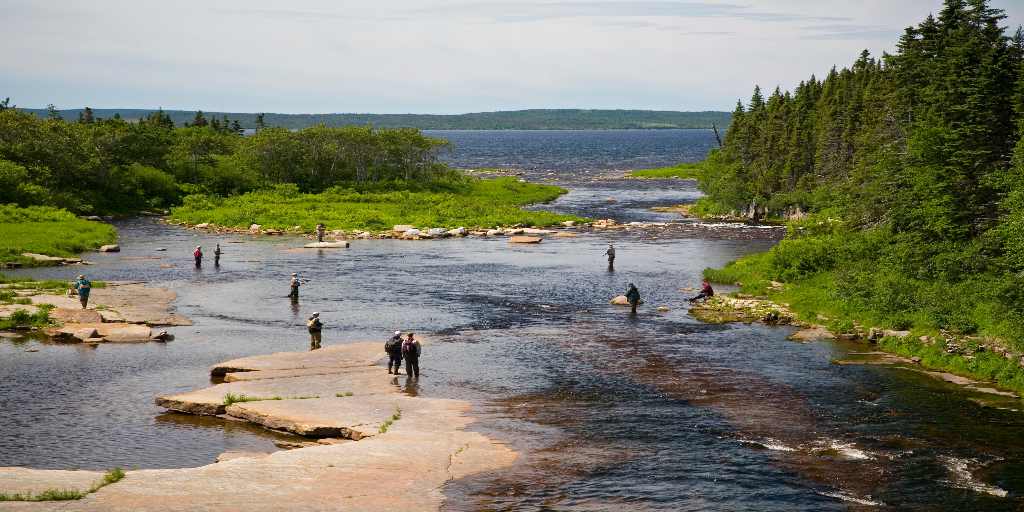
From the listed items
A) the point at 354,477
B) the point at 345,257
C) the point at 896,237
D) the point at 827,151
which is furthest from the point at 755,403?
the point at 827,151

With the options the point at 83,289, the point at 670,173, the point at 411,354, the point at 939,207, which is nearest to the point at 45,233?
the point at 83,289

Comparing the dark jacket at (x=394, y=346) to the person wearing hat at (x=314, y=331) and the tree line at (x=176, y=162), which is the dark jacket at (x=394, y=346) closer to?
the person wearing hat at (x=314, y=331)

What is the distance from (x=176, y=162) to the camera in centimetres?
10588

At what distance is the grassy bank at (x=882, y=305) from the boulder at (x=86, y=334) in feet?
110

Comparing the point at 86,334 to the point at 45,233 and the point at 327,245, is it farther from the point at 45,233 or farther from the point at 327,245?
the point at 45,233

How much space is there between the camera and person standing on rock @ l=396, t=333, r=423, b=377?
29.8 metres

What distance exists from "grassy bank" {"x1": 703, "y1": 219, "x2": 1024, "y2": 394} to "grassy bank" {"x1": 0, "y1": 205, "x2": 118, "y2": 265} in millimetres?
48424

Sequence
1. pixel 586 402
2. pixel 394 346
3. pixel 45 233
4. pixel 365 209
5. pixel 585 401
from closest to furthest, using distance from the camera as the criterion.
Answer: pixel 586 402 < pixel 585 401 < pixel 394 346 < pixel 45 233 < pixel 365 209

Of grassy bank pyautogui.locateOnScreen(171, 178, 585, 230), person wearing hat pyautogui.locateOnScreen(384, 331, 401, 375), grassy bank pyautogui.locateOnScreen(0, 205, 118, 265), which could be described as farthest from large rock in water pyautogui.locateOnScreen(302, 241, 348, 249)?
person wearing hat pyautogui.locateOnScreen(384, 331, 401, 375)

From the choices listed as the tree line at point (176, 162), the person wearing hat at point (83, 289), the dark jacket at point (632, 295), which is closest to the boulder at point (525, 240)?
the dark jacket at point (632, 295)

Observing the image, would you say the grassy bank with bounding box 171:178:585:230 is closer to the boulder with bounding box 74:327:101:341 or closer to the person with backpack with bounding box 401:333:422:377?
the boulder with bounding box 74:327:101:341

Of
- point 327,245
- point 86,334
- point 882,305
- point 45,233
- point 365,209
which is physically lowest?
point 86,334

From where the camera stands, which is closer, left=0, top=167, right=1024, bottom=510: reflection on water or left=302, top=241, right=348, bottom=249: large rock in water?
left=0, top=167, right=1024, bottom=510: reflection on water

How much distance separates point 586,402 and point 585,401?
0.11 metres
